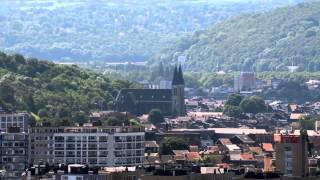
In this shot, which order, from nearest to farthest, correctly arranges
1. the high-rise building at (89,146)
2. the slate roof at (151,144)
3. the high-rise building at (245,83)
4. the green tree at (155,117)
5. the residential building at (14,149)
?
the residential building at (14,149) → the high-rise building at (89,146) → the slate roof at (151,144) → the green tree at (155,117) → the high-rise building at (245,83)

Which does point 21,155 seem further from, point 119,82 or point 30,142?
point 119,82

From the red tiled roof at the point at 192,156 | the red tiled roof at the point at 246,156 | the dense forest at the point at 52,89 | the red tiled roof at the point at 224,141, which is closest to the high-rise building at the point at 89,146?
the red tiled roof at the point at 192,156

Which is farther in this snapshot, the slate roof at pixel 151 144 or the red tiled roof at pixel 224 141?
the red tiled roof at pixel 224 141

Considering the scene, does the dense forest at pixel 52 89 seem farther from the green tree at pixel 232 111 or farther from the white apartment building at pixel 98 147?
the white apartment building at pixel 98 147

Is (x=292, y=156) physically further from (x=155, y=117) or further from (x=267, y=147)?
(x=155, y=117)

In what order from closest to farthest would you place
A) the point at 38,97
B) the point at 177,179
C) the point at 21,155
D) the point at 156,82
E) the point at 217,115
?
1. the point at 177,179
2. the point at 21,155
3. the point at 38,97
4. the point at 217,115
5. the point at 156,82

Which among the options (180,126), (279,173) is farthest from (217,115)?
(279,173)

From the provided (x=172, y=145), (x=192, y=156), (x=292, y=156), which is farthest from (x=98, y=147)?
(x=292, y=156)
